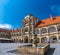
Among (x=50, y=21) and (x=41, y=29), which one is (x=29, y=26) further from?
(x=50, y=21)

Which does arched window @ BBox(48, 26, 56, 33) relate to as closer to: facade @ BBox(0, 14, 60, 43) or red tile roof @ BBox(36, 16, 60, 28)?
facade @ BBox(0, 14, 60, 43)

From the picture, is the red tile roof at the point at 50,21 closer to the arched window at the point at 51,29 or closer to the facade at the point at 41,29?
the facade at the point at 41,29

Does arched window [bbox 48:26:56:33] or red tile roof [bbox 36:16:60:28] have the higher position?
red tile roof [bbox 36:16:60:28]

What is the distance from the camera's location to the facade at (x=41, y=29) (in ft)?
139

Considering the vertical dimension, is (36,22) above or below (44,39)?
above

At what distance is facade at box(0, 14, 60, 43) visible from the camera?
42388mm

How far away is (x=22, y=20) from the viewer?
54.6m

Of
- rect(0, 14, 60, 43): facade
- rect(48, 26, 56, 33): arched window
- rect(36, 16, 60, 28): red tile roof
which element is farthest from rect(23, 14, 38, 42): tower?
rect(48, 26, 56, 33): arched window

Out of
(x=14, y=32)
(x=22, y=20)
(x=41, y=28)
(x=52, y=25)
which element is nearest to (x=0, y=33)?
(x=14, y=32)

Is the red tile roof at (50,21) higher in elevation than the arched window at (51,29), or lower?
higher

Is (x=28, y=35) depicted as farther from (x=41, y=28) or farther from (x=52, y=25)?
(x=52, y=25)

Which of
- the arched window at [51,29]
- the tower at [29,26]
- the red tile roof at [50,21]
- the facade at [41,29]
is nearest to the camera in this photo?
the facade at [41,29]

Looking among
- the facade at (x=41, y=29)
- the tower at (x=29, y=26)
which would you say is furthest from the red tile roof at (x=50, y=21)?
the tower at (x=29, y=26)

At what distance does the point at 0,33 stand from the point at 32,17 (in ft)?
90.6
